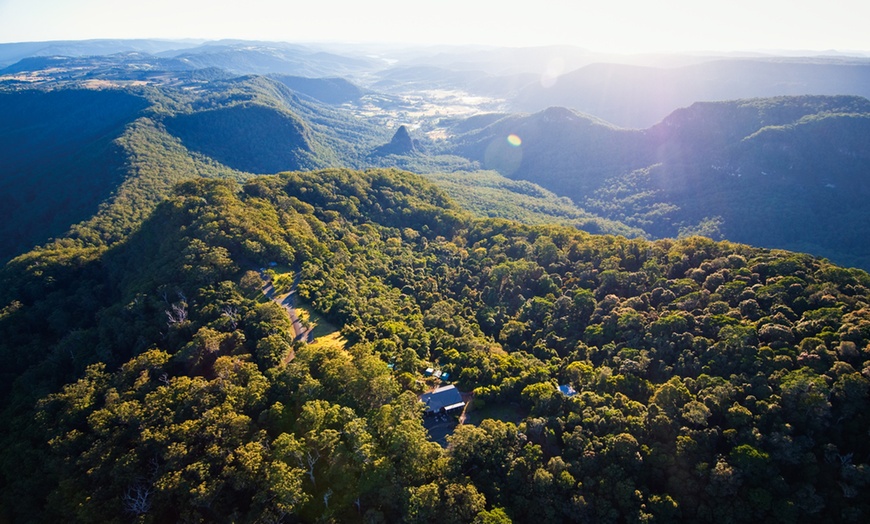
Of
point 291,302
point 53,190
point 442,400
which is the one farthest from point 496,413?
point 53,190

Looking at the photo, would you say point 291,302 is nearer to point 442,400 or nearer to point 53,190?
point 442,400

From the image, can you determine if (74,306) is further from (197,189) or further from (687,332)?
(687,332)

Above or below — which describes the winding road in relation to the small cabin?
above

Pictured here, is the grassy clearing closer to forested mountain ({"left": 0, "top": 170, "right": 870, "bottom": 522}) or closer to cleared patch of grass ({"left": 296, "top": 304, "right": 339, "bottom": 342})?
forested mountain ({"left": 0, "top": 170, "right": 870, "bottom": 522})

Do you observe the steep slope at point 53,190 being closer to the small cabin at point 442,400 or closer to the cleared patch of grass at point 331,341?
the cleared patch of grass at point 331,341

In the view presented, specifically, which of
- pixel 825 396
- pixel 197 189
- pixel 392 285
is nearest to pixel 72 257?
pixel 197 189

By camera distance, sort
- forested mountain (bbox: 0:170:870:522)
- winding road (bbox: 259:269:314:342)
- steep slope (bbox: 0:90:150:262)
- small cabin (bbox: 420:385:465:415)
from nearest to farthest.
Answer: forested mountain (bbox: 0:170:870:522) < small cabin (bbox: 420:385:465:415) < winding road (bbox: 259:269:314:342) < steep slope (bbox: 0:90:150:262)

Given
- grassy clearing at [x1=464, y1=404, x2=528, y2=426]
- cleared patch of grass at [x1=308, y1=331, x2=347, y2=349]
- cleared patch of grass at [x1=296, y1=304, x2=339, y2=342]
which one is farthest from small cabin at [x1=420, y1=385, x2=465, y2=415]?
cleared patch of grass at [x1=296, y1=304, x2=339, y2=342]

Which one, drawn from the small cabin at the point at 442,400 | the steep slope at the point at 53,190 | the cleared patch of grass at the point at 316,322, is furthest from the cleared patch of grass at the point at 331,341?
the steep slope at the point at 53,190
